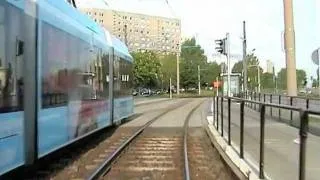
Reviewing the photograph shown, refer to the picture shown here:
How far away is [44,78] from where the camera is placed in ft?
34.6

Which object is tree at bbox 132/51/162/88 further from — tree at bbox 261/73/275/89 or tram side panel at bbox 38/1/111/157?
tram side panel at bbox 38/1/111/157

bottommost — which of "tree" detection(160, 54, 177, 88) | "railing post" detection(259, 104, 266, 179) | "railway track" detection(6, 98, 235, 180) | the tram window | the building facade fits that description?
"railway track" detection(6, 98, 235, 180)

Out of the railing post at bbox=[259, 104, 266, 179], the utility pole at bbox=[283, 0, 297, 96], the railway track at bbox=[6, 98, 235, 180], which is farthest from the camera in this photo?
the utility pole at bbox=[283, 0, 297, 96]

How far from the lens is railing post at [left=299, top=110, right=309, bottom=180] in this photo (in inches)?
249

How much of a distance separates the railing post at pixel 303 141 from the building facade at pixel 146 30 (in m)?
48.6

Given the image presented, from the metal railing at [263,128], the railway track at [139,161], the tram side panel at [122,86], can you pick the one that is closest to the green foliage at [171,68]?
the tram side panel at [122,86]

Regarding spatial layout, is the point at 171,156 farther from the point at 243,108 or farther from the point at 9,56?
the point at 9,56

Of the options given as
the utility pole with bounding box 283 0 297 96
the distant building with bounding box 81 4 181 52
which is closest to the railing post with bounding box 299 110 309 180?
the utility pole with bounding box 283 0 297 96

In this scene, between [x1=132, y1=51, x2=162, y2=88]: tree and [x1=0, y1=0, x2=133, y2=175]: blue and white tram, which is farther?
[x1=132, y1=51, x2=162, y2=88]: tree

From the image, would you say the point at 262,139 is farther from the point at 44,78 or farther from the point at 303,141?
the point at 44,78

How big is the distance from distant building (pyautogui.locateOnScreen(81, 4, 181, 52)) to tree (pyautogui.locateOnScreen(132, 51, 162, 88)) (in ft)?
57.3

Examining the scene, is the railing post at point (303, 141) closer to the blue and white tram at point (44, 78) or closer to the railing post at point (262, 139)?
the railing post at point (262, 139)

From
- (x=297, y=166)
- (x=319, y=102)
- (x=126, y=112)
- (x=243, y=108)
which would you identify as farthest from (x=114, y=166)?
(x=126, y=112)

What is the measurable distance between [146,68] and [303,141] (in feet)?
328
